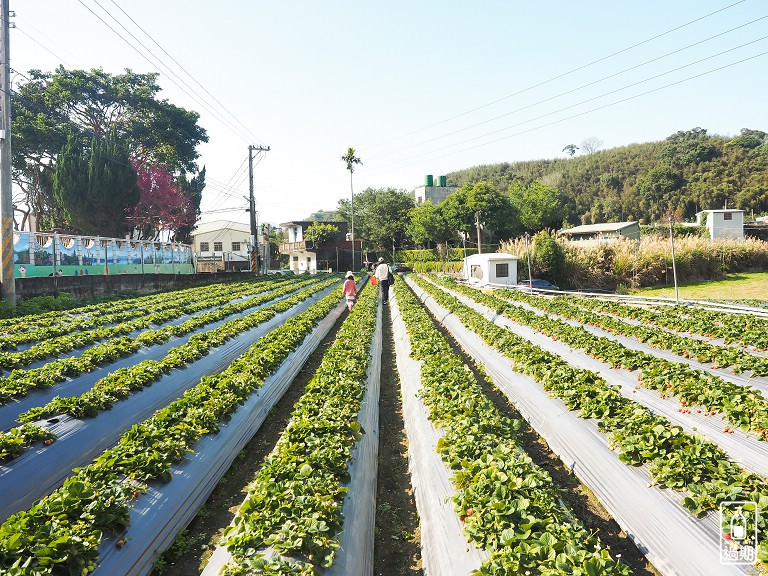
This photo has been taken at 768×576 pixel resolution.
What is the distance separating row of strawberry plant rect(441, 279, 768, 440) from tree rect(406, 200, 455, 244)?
159 ft

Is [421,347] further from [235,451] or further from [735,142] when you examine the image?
[735,142]

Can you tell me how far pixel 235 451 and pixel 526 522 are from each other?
4.18m

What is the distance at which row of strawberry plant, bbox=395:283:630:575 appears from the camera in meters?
3.29

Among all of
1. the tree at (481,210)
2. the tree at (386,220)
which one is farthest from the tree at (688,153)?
the tree at (386,220)

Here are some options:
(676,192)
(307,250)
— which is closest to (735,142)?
(676,192)

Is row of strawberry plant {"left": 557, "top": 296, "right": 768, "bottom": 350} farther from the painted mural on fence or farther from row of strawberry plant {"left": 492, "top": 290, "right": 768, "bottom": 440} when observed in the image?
the painted mural on fence

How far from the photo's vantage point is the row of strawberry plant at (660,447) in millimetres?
4152

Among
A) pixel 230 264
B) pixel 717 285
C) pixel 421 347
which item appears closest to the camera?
pixel 421 347

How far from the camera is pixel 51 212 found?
128 ft

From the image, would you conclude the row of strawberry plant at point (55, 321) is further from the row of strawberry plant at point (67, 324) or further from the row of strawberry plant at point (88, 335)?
the row of strawberry plant at point (88, 335)

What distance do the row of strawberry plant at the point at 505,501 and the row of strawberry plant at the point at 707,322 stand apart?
7.87m

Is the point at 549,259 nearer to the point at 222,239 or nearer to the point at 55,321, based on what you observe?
the point at 55,321

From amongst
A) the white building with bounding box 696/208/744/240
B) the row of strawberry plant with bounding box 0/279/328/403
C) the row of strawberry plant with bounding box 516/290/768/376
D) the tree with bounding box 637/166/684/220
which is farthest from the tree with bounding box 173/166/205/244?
the tree with bounding box 637/166/684/220

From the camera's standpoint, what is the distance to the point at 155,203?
3959 centimetres
